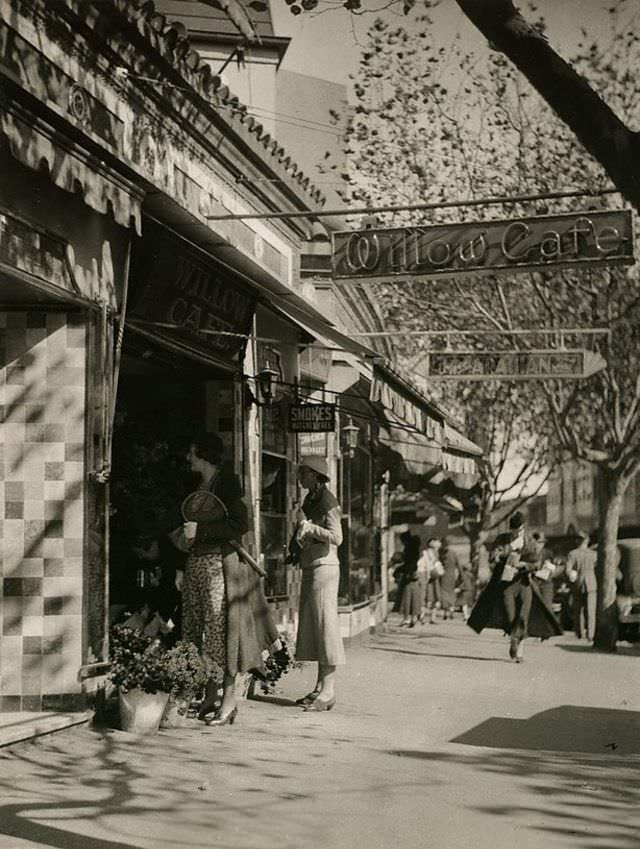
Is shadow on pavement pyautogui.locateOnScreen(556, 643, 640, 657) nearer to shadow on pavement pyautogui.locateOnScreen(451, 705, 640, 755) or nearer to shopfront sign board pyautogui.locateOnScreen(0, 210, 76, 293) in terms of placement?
shadow on pavement pyautogui.locateOnScreen(451, 705, 640, 755)

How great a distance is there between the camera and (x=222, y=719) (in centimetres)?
951

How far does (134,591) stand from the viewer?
11156mm

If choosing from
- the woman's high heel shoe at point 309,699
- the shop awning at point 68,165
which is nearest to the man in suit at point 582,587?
the woman's high heel shoe at point 309,699

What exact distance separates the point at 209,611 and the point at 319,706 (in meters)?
1.74

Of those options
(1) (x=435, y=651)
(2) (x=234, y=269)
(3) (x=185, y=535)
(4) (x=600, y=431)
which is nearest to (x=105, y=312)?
(3) (x=185, y=535)

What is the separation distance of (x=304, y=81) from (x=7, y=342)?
51.2 feet

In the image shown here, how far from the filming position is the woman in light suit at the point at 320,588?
36.0 ft

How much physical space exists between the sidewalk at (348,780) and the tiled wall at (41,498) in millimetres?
628

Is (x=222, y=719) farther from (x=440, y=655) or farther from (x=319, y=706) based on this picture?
(x=440, y=655)

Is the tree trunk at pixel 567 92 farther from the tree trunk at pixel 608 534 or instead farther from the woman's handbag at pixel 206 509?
the tree trunk at pixel 608 534

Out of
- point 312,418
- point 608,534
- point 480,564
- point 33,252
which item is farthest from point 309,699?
point 480,564

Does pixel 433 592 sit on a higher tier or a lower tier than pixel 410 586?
lower

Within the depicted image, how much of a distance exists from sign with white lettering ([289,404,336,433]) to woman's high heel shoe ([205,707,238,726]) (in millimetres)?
5109

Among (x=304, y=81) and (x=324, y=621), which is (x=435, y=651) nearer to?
(x=324, y=621)
